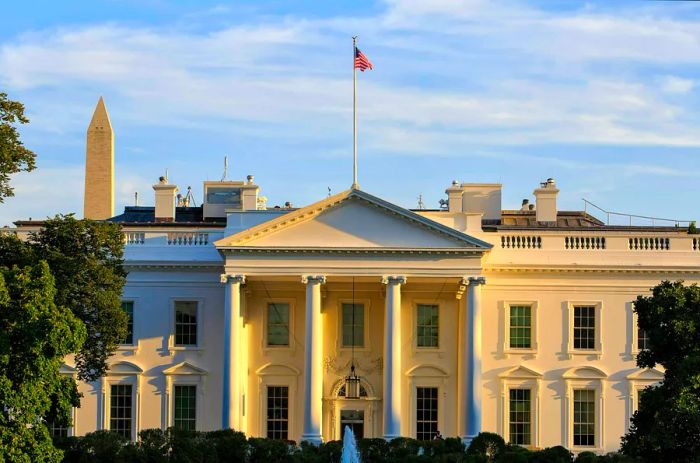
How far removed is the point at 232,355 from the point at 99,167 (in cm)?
2215

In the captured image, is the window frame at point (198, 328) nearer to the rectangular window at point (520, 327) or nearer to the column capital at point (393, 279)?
the column capital at point (393, 279)

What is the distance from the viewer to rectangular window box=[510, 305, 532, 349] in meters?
62.9

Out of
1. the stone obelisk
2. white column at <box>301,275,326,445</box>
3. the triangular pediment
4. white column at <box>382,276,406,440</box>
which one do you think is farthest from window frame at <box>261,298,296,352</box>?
the stone obelisk

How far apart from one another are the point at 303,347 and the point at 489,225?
32.2 ft

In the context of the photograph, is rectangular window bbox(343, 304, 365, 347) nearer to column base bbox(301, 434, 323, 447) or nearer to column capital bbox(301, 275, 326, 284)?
column capital bbox(301, 275, 326, 284)

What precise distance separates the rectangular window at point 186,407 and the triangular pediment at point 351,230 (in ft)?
21.4

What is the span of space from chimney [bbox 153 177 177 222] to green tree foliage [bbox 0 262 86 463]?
22.0 metres

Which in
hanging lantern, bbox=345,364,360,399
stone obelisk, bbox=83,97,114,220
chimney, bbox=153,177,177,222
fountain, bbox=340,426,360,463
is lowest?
fountain, bbox=340,426,360,463

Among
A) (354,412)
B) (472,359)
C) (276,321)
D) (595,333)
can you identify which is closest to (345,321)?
(276,321)

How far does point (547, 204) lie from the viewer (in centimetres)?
6900

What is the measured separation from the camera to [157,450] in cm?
4878

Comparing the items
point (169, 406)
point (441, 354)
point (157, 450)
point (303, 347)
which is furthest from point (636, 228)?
point (157, 450)

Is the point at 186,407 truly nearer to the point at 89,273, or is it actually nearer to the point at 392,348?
the point at 392,348

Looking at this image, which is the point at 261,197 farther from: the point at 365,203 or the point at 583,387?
the point at 583,387
